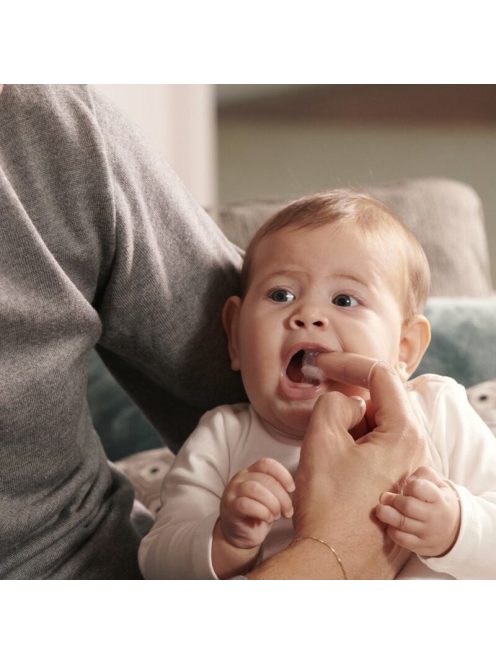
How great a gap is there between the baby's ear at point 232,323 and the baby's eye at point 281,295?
6 cm

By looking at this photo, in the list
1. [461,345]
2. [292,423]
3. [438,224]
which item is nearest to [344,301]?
[292,423]

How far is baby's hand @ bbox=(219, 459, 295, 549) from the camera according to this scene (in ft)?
2.38

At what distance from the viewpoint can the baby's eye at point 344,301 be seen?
859mm

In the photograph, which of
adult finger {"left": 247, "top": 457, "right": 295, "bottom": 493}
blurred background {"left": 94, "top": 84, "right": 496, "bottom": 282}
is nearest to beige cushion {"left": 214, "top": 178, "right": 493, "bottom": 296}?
blurred background {"left": 94, "top": 84, "right": 496, "bottom": 282}

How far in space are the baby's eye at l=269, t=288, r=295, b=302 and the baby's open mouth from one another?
6cm

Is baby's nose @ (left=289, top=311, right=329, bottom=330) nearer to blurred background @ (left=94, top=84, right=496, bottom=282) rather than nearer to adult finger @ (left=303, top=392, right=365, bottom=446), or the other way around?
adult finger @ (left=303, top=392, right=365, bottom=446)

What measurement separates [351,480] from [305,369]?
135 mm

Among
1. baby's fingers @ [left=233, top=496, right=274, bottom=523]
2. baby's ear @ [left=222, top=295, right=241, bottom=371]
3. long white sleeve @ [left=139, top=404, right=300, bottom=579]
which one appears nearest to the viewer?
baby's fingers @ [left=233, top=496, right=274, bottom=523]

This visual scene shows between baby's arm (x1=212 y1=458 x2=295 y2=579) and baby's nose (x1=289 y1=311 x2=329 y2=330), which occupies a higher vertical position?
baby's nose (x1=289 y1=311 x2=329 y2=330)

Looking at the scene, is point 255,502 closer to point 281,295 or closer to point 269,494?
point 269,494

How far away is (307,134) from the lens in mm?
2090

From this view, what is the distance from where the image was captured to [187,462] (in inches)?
35.6

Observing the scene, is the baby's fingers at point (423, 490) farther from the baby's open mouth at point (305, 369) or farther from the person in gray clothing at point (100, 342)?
the baby's open mouth at point (305, 369)
